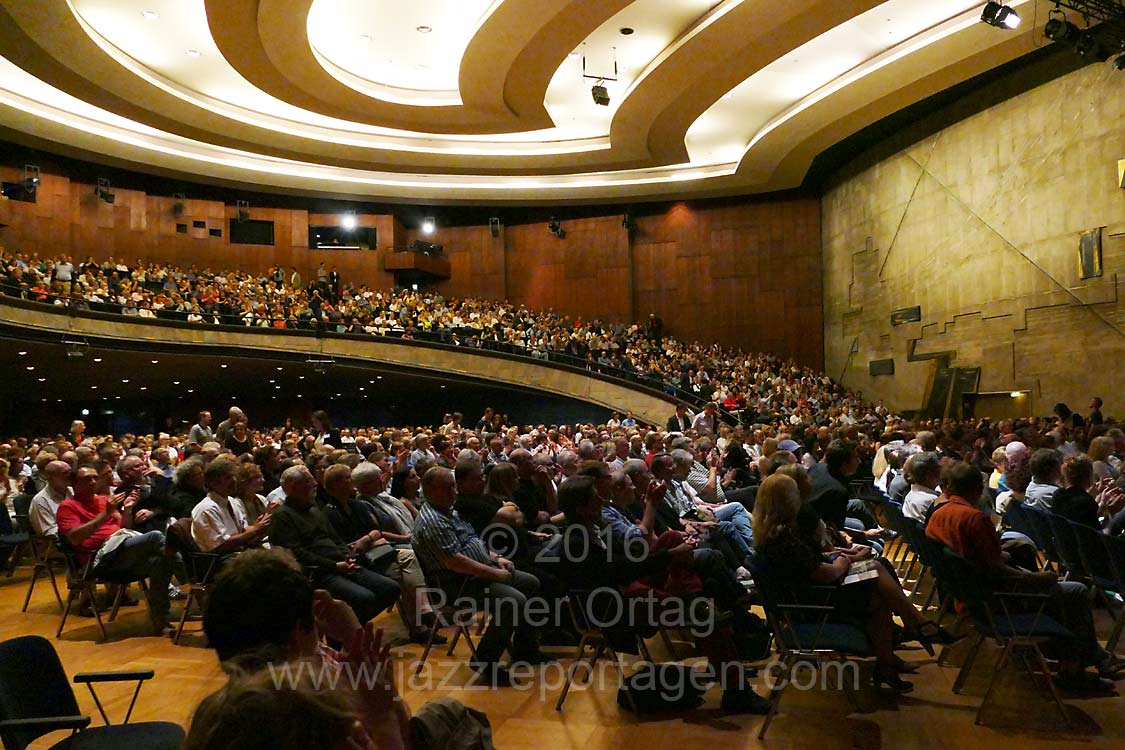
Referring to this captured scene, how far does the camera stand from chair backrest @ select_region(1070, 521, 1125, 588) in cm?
412

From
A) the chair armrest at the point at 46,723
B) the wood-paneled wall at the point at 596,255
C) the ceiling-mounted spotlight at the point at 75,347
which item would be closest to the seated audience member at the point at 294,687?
the chair armrest at the point at 46,723

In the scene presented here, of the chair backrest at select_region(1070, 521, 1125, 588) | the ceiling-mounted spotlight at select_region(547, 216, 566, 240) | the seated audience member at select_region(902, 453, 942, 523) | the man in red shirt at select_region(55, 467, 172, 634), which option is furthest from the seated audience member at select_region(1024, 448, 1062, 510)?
the ceiling-mounted spotlight at select_region(547, 216, 566, 240)

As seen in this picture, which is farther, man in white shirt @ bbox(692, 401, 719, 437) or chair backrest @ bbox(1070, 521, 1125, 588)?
man in white shirt @ bbox(692, 401, 719, 437)

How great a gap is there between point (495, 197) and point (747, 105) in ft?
26.1

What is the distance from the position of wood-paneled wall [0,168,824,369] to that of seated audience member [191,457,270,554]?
647 inches

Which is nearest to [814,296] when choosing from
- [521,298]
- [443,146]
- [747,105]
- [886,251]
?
[886,251]

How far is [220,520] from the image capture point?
16.1ft

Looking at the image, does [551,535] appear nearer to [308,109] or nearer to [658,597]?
[658,597]

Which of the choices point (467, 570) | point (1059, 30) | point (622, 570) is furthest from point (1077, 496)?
point (1059, 30)

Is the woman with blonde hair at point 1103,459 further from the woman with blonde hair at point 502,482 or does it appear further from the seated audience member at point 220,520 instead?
the seated audience member at point 220,520

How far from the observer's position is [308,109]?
52.2 ft

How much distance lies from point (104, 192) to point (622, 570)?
61.9 feet

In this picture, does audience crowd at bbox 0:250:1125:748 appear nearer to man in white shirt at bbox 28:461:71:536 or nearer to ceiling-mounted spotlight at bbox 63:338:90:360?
man in white shirt at bbox 28:461:71:536

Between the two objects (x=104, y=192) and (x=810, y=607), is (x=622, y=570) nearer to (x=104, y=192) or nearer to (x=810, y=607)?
(x=810, y=607)
